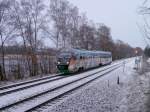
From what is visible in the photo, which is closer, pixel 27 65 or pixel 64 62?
pixel 64 62

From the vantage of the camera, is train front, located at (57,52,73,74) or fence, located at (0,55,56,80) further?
fence, located at (0,55,56,80)

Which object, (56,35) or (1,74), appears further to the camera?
(56,35)

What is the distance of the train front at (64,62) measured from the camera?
3199 centimetres

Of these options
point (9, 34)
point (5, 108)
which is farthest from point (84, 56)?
point (5, 108)

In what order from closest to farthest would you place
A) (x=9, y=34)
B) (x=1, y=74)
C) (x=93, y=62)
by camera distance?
(x=1, y=74) < (x=9, y=34) < (x=93, y=62)

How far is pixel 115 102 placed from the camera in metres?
14.7

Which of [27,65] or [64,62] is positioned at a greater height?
[64,62]

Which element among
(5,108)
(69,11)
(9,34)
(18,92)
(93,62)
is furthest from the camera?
(69,11)

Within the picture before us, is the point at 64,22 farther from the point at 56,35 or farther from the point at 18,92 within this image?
the point at 18,92

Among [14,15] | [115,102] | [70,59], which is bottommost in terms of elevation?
[115,102]

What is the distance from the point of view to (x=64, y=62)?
3222cm

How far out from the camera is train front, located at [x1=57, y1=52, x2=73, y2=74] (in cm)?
3199

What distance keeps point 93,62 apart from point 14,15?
14.4 m

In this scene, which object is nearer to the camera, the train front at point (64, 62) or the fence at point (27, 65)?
the train front at point (64, 62)
